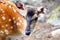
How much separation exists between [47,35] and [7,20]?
1.71m

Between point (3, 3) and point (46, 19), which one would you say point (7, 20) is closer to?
point (3, 3)

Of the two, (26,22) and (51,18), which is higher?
(26,22)

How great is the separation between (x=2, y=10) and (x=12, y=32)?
13.4 inches

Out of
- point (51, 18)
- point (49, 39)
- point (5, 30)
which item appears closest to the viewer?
point (5, 30)

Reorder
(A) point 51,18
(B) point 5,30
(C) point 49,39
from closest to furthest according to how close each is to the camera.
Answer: (B) point 5,30 < (C) point 49,39 < (A) point 51,18

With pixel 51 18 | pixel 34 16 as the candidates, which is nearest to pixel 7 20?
pixel 34 16

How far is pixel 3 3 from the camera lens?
312cm

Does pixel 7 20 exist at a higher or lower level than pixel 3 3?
lower

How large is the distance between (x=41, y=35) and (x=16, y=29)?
1569 mm

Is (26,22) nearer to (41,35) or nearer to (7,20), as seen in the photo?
(7,20)

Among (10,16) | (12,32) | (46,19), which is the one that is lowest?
(46,19)

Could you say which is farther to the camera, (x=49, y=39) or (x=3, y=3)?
(x=49, y=39)

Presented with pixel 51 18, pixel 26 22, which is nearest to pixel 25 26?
pixel 26 22

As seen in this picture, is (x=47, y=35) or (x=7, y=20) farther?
(x=47, y=35)
